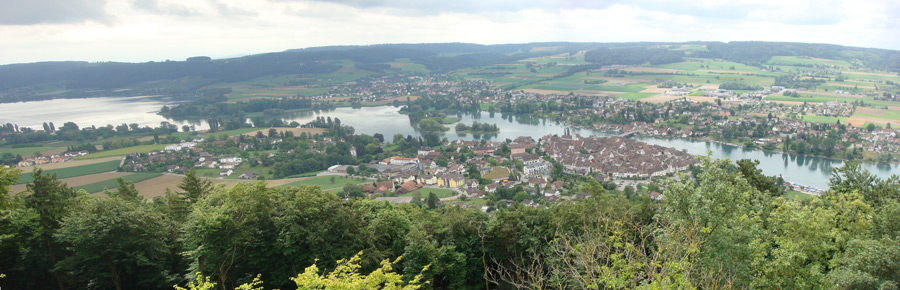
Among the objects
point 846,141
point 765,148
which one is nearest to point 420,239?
point 765,148

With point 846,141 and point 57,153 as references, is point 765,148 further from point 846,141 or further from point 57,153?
point 57,153

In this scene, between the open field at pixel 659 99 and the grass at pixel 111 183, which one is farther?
the open field at pixel 659 99

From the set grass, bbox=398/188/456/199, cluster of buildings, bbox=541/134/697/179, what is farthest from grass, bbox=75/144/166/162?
cluster of buildings, bbox=541/134/697/179

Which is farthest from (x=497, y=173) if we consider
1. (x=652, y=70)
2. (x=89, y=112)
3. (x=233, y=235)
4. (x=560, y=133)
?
(x=652, y=70)

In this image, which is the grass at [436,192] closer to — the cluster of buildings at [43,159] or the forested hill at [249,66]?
the cluster of buildings at [43,159]

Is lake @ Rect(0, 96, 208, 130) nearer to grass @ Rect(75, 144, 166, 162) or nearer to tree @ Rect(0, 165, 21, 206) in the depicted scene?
grass @ Rect(75, 144, 166, 162)

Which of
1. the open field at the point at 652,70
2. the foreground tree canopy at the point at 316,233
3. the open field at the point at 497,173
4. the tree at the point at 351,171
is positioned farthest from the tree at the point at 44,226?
the open field at the point at 652,70
